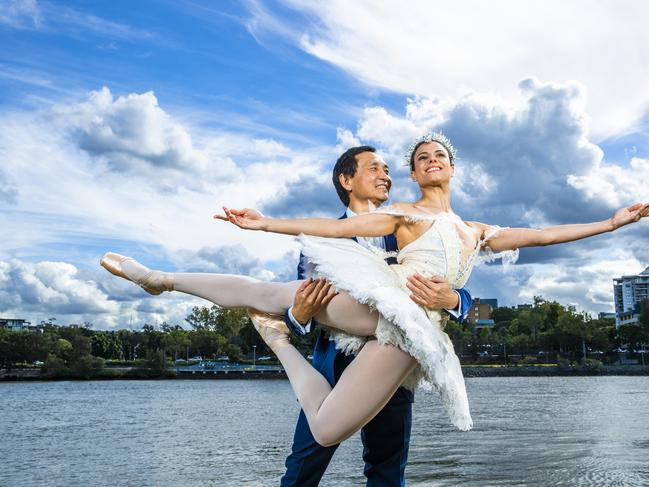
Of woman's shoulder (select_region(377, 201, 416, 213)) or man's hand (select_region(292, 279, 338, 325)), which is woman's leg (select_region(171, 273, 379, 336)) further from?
woman's shoulder (select_region(377, 201, 416, 213))

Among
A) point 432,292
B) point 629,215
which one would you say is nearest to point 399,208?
point 432,292

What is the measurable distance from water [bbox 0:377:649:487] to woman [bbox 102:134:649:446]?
10959mm

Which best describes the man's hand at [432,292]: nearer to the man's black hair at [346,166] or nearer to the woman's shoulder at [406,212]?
the woman's shoulder at [406,212]

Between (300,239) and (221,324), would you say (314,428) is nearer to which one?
(300,239)

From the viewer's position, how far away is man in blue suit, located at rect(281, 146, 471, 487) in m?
3.43

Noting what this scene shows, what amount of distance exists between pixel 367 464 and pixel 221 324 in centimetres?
10813

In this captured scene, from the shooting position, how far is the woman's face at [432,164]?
3807mm

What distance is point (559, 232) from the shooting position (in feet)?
12.7

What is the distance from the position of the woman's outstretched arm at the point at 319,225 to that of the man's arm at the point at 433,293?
1.06 feet

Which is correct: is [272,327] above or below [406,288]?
below

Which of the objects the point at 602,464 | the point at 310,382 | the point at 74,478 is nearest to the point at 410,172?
the point at 310,382

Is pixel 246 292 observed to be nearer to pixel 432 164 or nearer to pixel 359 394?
pixel 359 394

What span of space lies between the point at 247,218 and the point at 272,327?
61cm

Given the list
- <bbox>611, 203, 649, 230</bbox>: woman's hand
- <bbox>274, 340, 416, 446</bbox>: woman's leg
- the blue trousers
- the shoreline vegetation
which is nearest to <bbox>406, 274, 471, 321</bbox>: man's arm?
<bbox>274, 340, 416, 446</bbox>: woman's leg
